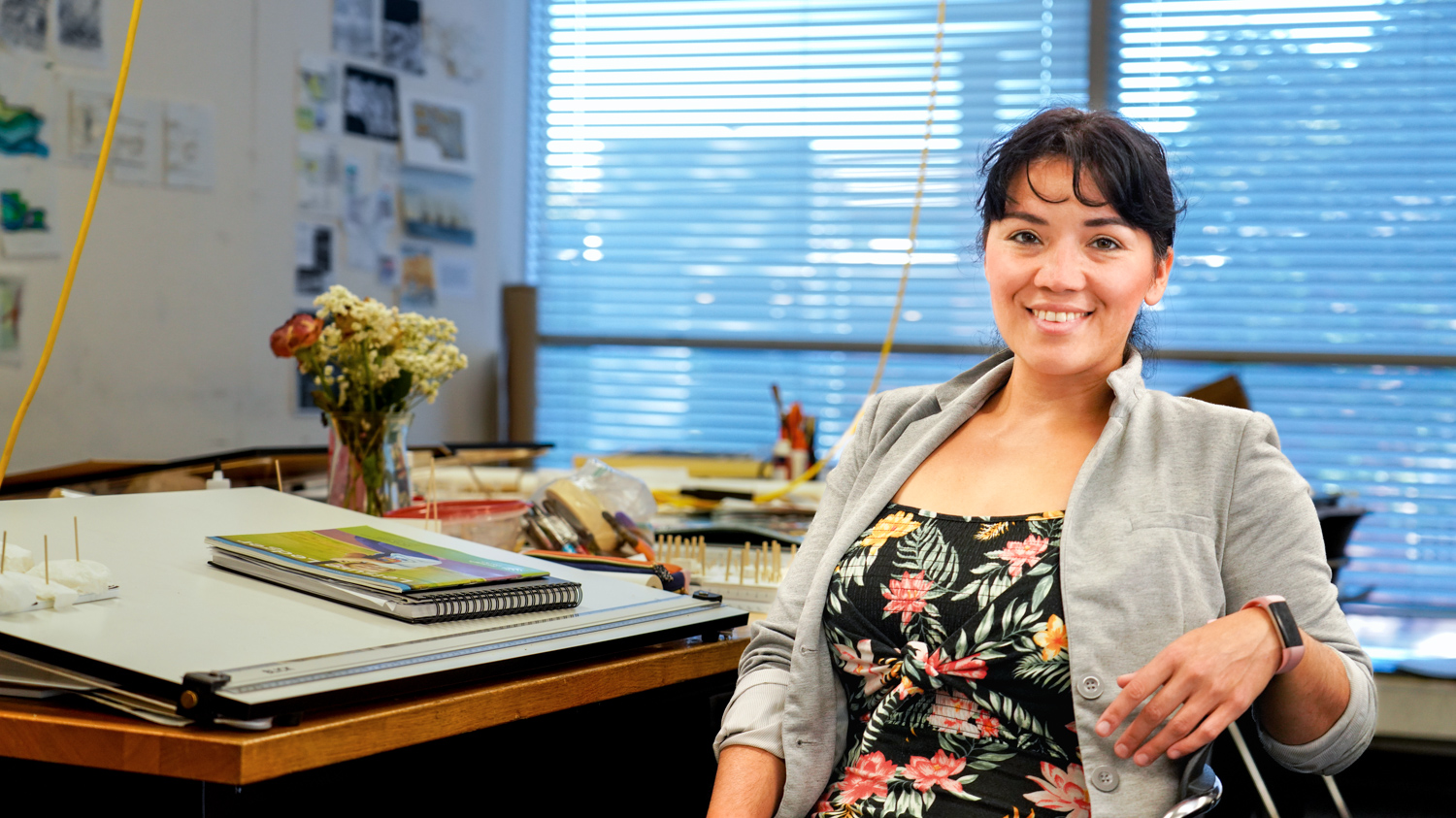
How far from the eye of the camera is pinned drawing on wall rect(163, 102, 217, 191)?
261 centimetres

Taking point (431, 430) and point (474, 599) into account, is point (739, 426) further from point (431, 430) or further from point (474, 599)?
point (474, 599)

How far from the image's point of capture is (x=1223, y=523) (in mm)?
1066

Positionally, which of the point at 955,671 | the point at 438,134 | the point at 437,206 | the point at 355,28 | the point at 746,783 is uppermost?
the point at 355,28

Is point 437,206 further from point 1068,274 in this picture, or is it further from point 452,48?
point 1068,274

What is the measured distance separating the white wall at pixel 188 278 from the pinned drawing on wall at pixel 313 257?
0.09ft

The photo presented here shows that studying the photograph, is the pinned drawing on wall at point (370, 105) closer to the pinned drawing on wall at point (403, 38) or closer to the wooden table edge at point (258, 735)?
the pinned drawing on wall at point (403, 38)

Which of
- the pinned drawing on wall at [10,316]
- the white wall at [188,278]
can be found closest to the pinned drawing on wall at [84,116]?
the white wall at [188,278]

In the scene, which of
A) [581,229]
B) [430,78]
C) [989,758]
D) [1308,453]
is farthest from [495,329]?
A: [989,758]

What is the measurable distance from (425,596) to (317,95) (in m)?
2.36

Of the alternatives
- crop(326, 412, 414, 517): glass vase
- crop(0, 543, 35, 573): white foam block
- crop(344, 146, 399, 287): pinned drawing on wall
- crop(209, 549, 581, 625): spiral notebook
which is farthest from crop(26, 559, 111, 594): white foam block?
crop(344, 146, 399, 287): pinned drawing on wall

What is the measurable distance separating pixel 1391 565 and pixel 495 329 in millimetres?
2717

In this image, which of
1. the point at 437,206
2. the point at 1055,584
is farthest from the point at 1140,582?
the point at 437,206

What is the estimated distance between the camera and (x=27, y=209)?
7.64ft

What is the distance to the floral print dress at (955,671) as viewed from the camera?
1.05 m
